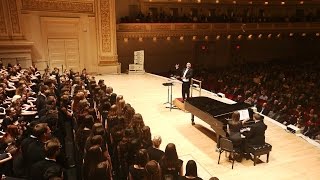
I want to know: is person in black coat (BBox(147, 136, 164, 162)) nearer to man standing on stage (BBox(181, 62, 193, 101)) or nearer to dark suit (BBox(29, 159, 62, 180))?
dark suit (BBox(29, 159, 62, 180))

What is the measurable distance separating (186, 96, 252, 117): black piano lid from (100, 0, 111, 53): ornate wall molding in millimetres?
10533

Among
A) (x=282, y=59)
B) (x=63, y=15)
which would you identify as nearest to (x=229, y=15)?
(x=282, y=59)

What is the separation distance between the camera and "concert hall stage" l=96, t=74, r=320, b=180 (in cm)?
521

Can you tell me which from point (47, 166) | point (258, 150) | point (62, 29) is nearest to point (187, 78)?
point (258, 150)

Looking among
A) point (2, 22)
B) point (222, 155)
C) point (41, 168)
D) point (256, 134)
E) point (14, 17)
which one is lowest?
point (222, 155)

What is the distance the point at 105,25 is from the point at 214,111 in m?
11.9

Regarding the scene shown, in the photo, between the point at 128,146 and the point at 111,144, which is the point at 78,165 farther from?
the point at 128,146

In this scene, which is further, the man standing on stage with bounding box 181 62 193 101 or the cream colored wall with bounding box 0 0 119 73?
the cream colored wall with bounding box 0 0 119 73

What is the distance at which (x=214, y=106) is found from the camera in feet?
21.8

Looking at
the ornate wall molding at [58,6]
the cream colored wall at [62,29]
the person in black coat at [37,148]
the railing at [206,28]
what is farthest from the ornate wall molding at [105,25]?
the person in black coat at [37,148]

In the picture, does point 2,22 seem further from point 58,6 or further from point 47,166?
point 47,166

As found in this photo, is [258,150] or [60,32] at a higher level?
[60,32]

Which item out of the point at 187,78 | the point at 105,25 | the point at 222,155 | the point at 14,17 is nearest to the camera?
the point at 222,155

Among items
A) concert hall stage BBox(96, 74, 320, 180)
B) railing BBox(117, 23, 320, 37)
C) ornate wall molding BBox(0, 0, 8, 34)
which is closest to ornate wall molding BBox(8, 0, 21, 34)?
ornate wall molding BBox(0, 0, 8, 34)
